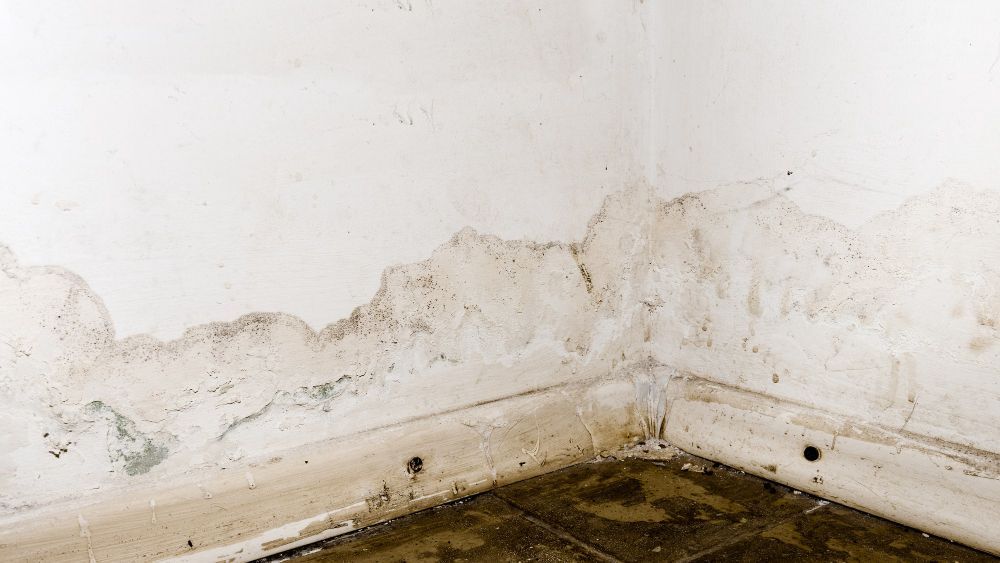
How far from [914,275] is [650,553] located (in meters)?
0.91

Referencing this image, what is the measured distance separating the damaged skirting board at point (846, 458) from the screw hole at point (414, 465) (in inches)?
33.1

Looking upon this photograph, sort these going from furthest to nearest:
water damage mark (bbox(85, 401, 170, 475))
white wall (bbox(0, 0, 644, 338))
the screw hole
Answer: the screw hole
water damage mark (bbox(85, 401, 170, 475))
white wall (bbox(0, 0, 644, 338))

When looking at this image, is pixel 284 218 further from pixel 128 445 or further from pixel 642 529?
pixel 642 529

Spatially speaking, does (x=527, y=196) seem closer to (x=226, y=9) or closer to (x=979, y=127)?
(x=226, y=9)

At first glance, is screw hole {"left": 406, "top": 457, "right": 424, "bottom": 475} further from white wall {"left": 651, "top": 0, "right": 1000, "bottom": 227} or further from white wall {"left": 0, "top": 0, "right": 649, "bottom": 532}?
white wall {"left": 651, "top": 0, "right": 1000, "bottom": 227}

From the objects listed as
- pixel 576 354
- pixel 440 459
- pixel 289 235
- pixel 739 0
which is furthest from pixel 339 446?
pixel 739 0

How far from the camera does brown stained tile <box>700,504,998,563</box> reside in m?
1.70

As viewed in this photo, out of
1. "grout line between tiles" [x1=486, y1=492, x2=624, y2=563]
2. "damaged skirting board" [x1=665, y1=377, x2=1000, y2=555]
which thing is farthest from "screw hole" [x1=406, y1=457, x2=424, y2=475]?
"damaged skirting board" [x1=665, y1=377, x2=1000, y2=555]

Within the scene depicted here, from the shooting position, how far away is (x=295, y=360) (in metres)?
1.85

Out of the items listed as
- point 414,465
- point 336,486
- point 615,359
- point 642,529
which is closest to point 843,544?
point 642,529

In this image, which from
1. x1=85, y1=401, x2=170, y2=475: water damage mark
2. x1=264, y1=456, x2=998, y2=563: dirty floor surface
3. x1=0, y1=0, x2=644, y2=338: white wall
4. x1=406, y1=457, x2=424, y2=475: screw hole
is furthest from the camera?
x1=406, y1=457, x2=424, y2=475: screw hole

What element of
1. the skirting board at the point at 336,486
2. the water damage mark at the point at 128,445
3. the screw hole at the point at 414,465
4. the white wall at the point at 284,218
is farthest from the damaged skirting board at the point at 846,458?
the water damage mark at the point at 128,445

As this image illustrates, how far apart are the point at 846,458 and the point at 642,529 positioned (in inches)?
22.2

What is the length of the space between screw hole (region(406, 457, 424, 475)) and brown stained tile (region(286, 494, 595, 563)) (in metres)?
0.12
